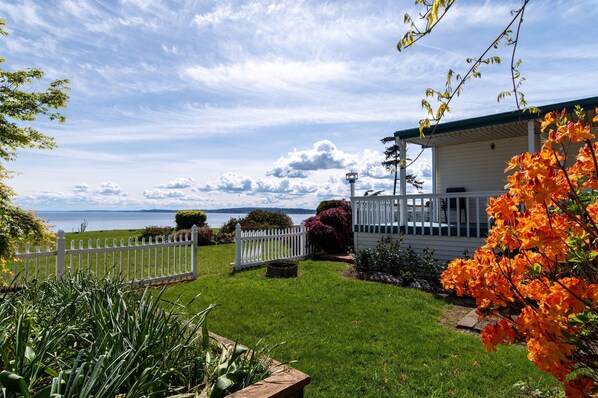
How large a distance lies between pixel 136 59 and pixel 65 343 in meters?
5.13

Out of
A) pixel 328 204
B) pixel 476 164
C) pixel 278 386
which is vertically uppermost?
pixel 476 164

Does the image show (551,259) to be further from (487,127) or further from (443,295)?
(487,127)

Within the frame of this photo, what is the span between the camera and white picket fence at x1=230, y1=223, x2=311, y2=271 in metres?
8.66

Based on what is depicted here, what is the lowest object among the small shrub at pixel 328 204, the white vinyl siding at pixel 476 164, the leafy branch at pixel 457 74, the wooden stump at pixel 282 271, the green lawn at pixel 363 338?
the green lawn at pixel 363 338

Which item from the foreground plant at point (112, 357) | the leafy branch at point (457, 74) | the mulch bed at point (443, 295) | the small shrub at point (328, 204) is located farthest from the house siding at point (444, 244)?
the foreground plant at point (112, 357)

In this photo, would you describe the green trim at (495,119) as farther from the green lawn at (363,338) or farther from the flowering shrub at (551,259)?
the flowering shrub at (551,259)

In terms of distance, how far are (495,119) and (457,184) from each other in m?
2.99

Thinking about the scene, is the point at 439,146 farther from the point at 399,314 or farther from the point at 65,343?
the point at 65,343

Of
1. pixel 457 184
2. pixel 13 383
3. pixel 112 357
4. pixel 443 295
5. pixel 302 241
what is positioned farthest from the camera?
pixel 457 184

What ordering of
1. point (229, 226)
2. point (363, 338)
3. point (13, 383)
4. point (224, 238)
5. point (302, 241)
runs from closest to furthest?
point (13, 383)
point (363, 338)
point (302, 241)
point (224, 238)
point (229, 226)

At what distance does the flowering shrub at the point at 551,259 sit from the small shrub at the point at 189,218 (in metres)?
16.9

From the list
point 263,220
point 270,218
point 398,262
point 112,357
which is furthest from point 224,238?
point 112,357

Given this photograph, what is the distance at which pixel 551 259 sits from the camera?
1.52 metres

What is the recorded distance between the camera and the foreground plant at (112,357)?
4.94 feet
